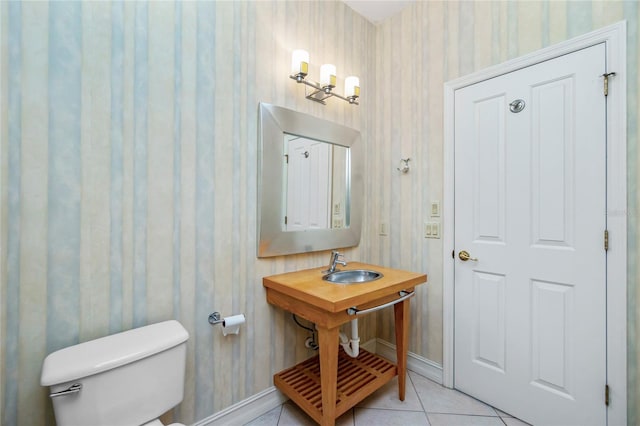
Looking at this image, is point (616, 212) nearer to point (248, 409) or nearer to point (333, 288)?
point (333, 288)

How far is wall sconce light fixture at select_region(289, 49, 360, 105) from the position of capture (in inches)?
65.7

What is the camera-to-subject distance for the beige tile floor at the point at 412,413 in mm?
1560

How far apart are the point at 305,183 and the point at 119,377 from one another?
132cm

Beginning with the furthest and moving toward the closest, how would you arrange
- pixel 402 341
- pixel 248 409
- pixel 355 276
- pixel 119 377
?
pixel 355 276 < pixel 402 341 < pixel 248 409 < pixel 119 377

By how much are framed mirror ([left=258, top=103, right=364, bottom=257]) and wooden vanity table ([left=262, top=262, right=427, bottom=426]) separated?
235 mm

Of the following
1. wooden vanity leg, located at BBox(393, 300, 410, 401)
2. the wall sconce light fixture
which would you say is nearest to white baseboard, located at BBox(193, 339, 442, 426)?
wooden vanity leg, located at BBox(393, 300, 410, 401)

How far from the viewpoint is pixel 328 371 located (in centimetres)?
133

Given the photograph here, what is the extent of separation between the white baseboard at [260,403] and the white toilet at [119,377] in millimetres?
464

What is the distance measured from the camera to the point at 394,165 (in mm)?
2205

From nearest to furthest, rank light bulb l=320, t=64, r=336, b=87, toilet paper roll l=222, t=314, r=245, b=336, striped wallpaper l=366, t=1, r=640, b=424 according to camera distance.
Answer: striped wallpaper l=366, t=1, r=640, b=424 → toilet paper roll l=222, t=314, r=245, b=336 → light bulb l=320, t=64, r=336, b=87

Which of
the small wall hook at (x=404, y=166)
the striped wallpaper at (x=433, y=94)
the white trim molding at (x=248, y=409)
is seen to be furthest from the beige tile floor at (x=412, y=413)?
the small wall hook at (x=404, y=166)

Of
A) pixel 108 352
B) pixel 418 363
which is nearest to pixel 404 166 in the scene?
pixel 418 363

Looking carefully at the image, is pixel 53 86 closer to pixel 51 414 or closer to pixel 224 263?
pixel 224 263

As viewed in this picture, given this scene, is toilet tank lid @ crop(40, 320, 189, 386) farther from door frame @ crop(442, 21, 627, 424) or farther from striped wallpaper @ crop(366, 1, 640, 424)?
door frame @ crop(442, 21, 627, 424)
